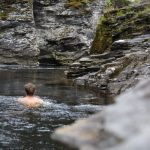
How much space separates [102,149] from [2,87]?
974 inches

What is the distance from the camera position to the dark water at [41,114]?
1248cm

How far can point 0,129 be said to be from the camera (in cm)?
1396

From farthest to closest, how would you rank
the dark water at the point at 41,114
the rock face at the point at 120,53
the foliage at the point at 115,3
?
1. the foliage at the point at 115,3
2. the rock face at the point at 120,53
3. the dark water at the point at 41,114

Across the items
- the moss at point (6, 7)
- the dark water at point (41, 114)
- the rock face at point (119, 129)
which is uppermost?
the rock face at point (119, 129)

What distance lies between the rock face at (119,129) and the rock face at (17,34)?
54095 millimetres

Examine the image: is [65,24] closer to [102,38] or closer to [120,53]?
[102,38]

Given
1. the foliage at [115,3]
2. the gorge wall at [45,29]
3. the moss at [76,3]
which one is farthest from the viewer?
the foliage at [115,3]

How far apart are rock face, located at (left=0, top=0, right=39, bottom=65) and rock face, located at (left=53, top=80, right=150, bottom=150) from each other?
54.1 metres

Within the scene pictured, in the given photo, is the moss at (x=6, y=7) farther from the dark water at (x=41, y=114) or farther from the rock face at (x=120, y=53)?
the dark water at (x=41, y=114)

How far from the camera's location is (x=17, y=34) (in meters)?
63.1

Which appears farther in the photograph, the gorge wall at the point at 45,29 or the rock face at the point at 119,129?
the gorge wall at the point at 45,29

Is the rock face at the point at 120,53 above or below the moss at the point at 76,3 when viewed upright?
above

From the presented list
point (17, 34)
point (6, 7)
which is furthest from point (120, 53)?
point (6, 7)

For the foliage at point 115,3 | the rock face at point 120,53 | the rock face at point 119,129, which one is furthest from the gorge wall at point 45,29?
the rock face at point 119,129
